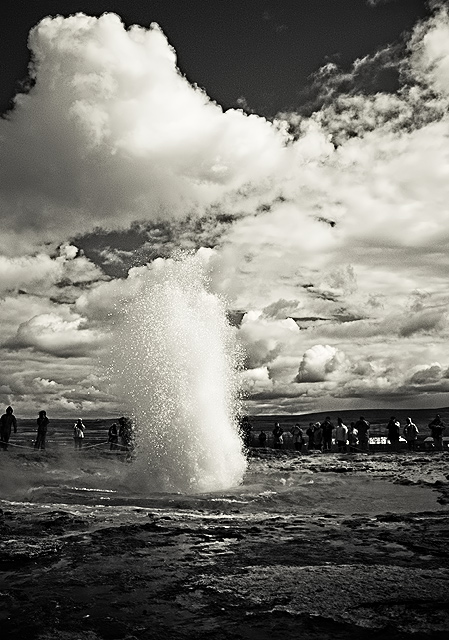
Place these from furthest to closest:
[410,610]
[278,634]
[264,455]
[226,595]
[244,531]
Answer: [264,455] → [244,531] → [226,595] → [410,610] → [278,634]

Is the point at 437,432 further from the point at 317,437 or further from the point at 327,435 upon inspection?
the point at 317,437

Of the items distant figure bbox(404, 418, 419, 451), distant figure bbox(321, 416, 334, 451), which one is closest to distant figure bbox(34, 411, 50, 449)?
distant figure bbox(321, 416, 334, 451)

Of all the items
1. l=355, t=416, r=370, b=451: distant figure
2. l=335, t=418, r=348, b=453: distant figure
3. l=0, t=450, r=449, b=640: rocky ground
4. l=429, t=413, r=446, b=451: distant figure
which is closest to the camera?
l=0, t=450, r=449, b=640: rocky ground

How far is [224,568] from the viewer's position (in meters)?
6.33

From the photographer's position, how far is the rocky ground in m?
4.58

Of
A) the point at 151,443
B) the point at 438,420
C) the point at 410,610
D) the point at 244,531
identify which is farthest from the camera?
the point at 438,420

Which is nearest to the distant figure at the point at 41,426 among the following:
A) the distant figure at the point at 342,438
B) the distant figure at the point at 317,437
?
the distant figure at the point at 342,438

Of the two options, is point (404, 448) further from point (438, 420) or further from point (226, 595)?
point (226, 595)

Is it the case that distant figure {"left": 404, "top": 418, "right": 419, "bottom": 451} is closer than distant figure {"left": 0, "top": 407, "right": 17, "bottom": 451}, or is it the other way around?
distant figure {"left": 0, "top": 407, "right": 17, "bottom": 451}

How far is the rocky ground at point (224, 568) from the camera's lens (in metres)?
4.58

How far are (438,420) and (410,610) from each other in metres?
25.0

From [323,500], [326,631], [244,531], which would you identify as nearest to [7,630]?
[326,631]

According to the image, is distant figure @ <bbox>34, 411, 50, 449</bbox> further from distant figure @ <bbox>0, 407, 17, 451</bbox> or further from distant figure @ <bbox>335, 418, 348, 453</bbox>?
distant figure @ <bbox>335, 418, 348, 453</bbox>

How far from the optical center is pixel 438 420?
2781 centimetres
